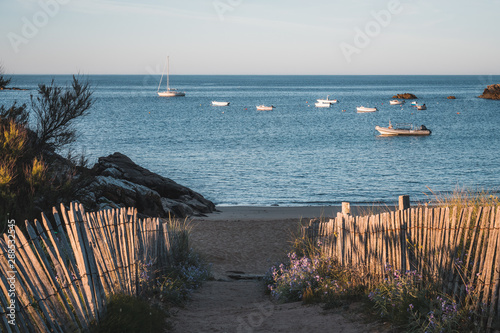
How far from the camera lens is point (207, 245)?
533 inches

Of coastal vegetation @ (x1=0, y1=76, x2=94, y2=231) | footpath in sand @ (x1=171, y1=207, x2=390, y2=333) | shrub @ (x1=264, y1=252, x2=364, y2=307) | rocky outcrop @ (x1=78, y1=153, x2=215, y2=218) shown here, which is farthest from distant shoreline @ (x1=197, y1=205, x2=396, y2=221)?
shrub @ (x1=264, y1=252, x2=364, y2=307)

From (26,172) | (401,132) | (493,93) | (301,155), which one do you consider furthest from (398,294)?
(493,93)

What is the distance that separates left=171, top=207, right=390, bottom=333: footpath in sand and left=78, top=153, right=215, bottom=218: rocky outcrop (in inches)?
55.9

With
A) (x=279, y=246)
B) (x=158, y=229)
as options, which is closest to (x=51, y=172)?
(x=158, y=229)

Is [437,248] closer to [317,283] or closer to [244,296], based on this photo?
[317,283]

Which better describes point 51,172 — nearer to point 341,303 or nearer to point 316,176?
point 341,303

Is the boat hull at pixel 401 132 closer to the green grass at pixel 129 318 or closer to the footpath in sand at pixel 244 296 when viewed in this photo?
the footpath in sand at pixel 244 296

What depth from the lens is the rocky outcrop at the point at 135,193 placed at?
48.3ft

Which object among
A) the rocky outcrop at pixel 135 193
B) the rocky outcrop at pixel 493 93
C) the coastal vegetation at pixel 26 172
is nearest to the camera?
the coastal vegetation at pixel 26 172

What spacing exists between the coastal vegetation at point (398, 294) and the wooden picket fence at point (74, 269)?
230 cm

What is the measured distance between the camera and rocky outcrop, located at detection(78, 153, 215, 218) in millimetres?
14727

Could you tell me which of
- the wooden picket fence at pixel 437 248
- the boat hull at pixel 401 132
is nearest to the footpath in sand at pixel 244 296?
the wooden picket fence at pixel 437 248

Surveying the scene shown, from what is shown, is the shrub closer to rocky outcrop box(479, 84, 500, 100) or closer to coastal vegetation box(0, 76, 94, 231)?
coastal vegetation box(0, 76, 94, 231)

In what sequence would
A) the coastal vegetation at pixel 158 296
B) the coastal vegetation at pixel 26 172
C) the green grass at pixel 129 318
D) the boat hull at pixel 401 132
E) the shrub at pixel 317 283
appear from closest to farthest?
1. the green grass at pixel 129 318
2. the coastal vegetation at pixel 158 296
3. the shrub at pixel 317 283
4. the coastal vegetation at pixel 26 172
5. the boat hull at pixel 401 132
